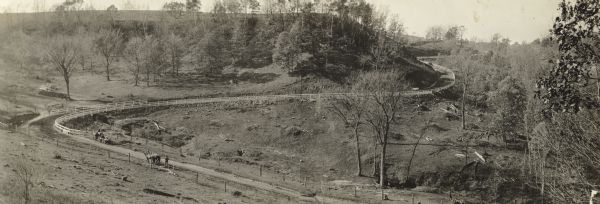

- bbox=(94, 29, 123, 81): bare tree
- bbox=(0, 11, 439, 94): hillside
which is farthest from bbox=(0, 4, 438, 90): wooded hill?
bbox=(94, 29, 123, 81): bare tree

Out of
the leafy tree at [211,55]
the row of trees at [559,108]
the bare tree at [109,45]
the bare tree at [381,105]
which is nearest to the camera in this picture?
the row of trees at [559,108]

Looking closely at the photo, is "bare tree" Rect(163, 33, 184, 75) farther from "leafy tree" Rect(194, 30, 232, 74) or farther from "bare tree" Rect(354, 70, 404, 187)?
"bare tree" Rect(354, 70, 404, 187)

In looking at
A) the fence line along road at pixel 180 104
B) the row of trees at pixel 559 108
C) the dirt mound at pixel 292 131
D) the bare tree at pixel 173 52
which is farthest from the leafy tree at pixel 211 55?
the row of trees at pixel 559 108

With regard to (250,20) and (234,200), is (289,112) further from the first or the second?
(250,20)

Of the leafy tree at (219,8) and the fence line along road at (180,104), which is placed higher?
the leafy tree at (219,8)

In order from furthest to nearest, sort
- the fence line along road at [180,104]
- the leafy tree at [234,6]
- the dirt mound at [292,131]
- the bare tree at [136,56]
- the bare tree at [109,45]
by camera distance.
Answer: the leafy tree at [234,6]
the bare tree at [109,45]
the bare tree at [136,56]
the dirt mound at [292,131]
the fence line along road at [180,104]

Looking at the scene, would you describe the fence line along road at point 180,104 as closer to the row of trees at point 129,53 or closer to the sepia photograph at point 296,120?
the sepia photograph at point 296,120

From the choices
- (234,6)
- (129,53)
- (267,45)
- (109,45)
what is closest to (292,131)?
(267,45)

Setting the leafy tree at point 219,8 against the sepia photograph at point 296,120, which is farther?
the leafy tree at point 219,8

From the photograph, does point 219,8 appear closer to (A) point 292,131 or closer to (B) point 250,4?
(B) point 250,4
